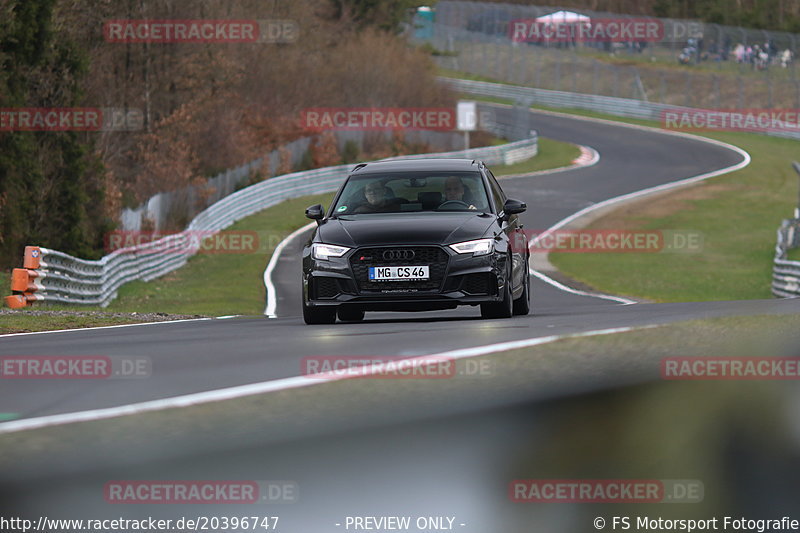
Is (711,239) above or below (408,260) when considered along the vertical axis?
below

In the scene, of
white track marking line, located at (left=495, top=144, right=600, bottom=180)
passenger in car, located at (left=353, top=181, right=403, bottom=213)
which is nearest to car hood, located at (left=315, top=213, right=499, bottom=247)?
passenger in car, located at (left=353, top=181, right=403, bottom=213)

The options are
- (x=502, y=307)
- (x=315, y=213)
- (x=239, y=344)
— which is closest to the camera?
(x=239, y=344)

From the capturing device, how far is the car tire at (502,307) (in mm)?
12305

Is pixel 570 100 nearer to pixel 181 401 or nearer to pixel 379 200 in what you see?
pixel 379 200

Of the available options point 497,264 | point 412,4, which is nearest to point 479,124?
point 412,4

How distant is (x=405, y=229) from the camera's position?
12.1m

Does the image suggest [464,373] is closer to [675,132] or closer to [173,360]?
[173,360]

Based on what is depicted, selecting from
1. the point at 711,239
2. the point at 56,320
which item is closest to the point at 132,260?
the point at 56,320

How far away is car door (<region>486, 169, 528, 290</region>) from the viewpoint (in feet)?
42.2

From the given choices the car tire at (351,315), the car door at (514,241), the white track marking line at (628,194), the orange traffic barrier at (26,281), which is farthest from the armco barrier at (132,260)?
the white track marking line at (628,194)

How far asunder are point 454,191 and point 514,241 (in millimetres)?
822

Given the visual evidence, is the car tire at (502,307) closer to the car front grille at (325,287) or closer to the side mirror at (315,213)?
the car front grille at (325,287)

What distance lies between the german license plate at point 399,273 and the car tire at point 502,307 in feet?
2.67

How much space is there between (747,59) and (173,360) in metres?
76.4
